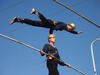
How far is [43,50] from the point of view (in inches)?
385

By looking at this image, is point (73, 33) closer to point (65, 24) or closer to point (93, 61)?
point (65, 24)

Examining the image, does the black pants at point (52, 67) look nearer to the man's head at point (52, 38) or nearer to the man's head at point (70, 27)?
the man's head at point (52, 38)

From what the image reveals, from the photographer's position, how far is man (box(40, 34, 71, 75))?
939 cm

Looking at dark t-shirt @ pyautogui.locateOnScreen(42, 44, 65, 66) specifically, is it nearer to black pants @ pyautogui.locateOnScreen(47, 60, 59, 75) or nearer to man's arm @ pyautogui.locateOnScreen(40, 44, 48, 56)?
man's arm @ pyautogui.locateOnScreen(40, 44, 48, 56)

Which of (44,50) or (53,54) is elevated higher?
(44,50)

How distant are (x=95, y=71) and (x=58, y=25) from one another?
5.71m

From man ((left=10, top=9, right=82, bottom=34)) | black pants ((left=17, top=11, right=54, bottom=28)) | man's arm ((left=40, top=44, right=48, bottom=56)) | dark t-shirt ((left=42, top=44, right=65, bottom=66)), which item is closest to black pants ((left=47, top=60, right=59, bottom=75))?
dark t-shirt ((left=42, top=44, right=65, bottom=66))

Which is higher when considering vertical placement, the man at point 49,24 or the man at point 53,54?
the man at point 49,24

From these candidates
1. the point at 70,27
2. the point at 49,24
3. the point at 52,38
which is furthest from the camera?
the point at 70,27

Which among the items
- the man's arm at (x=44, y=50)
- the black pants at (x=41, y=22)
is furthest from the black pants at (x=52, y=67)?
the black pants at (x=41, y=22)

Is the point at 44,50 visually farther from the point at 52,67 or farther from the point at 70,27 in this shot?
the point at 70,27

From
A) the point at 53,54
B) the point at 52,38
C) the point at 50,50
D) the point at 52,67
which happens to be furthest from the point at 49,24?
the point at 52,67

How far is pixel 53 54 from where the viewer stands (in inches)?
385

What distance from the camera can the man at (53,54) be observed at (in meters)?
9.39
